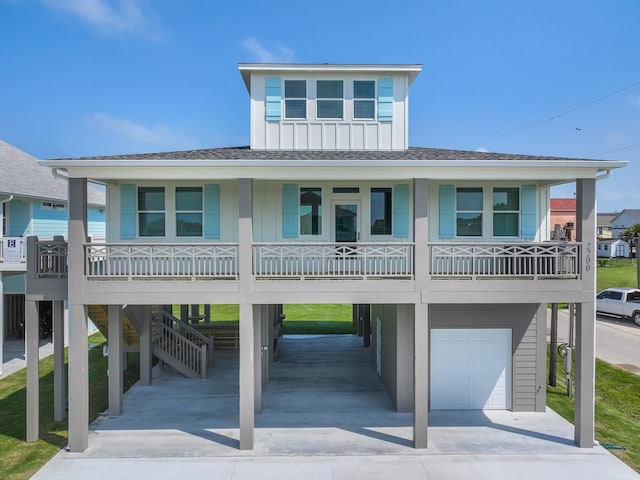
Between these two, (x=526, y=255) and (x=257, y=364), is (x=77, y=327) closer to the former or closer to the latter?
(x=257, y=364)

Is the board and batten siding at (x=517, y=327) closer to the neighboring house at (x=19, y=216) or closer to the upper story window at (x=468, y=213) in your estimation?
the upper story window at (x=468, y=213)

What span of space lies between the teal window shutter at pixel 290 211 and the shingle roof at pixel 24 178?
35.9ft

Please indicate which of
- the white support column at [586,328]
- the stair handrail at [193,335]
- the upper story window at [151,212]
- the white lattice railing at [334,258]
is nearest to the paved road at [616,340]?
the white support column at [586,328]

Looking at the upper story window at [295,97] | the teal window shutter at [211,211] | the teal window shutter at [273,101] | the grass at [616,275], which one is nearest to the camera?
the teal window shutter at [211,211]

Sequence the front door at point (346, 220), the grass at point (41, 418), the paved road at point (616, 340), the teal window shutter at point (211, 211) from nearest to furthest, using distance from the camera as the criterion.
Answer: the grass at point (41, 418), the teal window shutter at point (211, 211), the front door at point (346, 220), the paved road at point (616, 340)

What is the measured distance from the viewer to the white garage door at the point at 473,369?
12906 millimetres

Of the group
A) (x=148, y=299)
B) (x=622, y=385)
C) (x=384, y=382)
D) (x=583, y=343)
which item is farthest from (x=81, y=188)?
(x=622, y=385)

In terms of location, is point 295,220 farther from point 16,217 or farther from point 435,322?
point 16,217

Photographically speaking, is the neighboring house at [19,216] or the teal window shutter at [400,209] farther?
the neighboring house at [19,216]

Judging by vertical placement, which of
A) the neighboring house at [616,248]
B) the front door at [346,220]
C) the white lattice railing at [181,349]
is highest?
the front door at [346,220]

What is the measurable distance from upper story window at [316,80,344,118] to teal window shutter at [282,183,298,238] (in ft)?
9.42

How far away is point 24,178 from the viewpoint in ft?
65.0

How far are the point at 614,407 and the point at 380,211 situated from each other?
29.4 feet

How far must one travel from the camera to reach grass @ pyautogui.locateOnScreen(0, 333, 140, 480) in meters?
9.90
